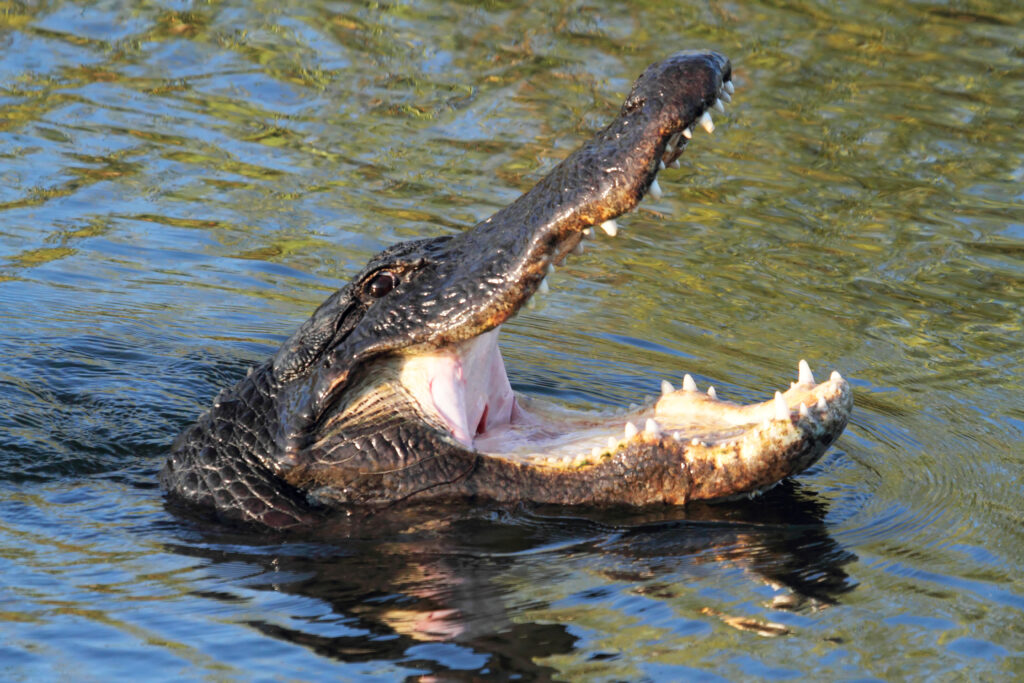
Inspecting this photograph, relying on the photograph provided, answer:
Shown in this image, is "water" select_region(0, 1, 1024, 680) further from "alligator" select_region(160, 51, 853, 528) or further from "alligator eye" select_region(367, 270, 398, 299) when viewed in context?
"alligator eye" select_region(367, 270, 398, 299)

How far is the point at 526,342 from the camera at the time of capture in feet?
26.1

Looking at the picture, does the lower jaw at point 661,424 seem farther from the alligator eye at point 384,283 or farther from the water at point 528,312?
the alligator eye at point 384,283

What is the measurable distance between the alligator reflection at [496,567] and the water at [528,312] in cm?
2

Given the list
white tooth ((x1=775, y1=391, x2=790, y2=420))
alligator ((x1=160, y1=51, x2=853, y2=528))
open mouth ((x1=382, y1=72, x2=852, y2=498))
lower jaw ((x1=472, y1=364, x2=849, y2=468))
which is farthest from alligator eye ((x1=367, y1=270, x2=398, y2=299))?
white tooth ((x1=775, y1=391, x2=790, y2=420))

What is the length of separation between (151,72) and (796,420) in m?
8.24

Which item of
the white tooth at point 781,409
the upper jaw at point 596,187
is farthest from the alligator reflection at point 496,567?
the upper jaw at point 596,187

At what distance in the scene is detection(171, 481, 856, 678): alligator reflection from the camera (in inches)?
183

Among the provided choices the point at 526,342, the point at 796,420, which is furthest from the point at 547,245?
the point at 526,342

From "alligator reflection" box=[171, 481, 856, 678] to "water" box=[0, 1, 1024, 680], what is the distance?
0.02 metres

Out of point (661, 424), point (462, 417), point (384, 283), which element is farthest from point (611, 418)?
point (384, 283)

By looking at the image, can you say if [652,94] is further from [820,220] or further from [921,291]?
[820,220]

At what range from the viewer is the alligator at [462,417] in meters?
5.20

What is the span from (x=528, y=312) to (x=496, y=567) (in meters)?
3.30

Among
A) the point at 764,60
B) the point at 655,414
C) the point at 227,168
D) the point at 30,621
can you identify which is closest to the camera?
the point at 30,621
